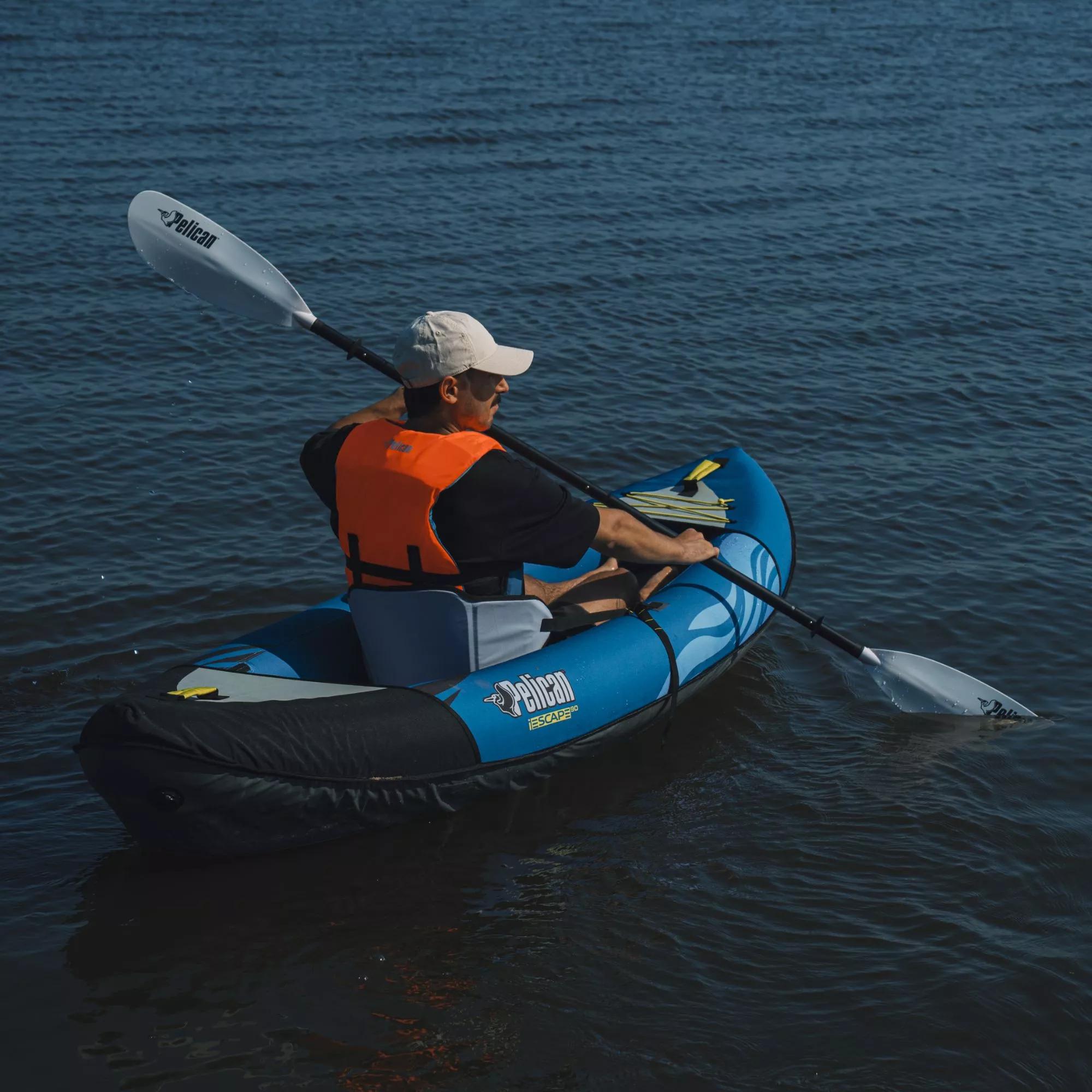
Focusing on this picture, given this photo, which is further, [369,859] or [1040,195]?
[1040,195]

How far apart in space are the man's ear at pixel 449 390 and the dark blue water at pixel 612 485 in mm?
1642

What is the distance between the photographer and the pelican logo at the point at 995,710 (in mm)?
5953

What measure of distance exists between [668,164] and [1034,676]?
Answer: 931cm

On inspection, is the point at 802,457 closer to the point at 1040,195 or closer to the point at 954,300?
the point at 954,300

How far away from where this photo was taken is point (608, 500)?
5.77 meters

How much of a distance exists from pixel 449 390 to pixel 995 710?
296 centimetres

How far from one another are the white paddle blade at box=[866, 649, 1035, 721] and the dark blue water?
15 cm

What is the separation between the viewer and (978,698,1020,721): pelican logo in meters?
5.95

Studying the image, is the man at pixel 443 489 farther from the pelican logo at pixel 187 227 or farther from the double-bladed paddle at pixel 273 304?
the pelican logo at pixel 187 227

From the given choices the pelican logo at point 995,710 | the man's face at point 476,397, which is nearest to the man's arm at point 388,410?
the man's face at point 476,397

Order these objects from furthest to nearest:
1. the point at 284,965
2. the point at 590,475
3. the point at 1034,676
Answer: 1. the point at 590,475
2. the point at 1034,676
3. the point at 284,965

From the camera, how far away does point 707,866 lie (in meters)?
4.98

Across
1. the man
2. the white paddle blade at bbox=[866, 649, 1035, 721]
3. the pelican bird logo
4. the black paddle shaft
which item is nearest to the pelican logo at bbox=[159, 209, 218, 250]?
the black paddle shaft

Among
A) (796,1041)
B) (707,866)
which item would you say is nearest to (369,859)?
(707,866)
